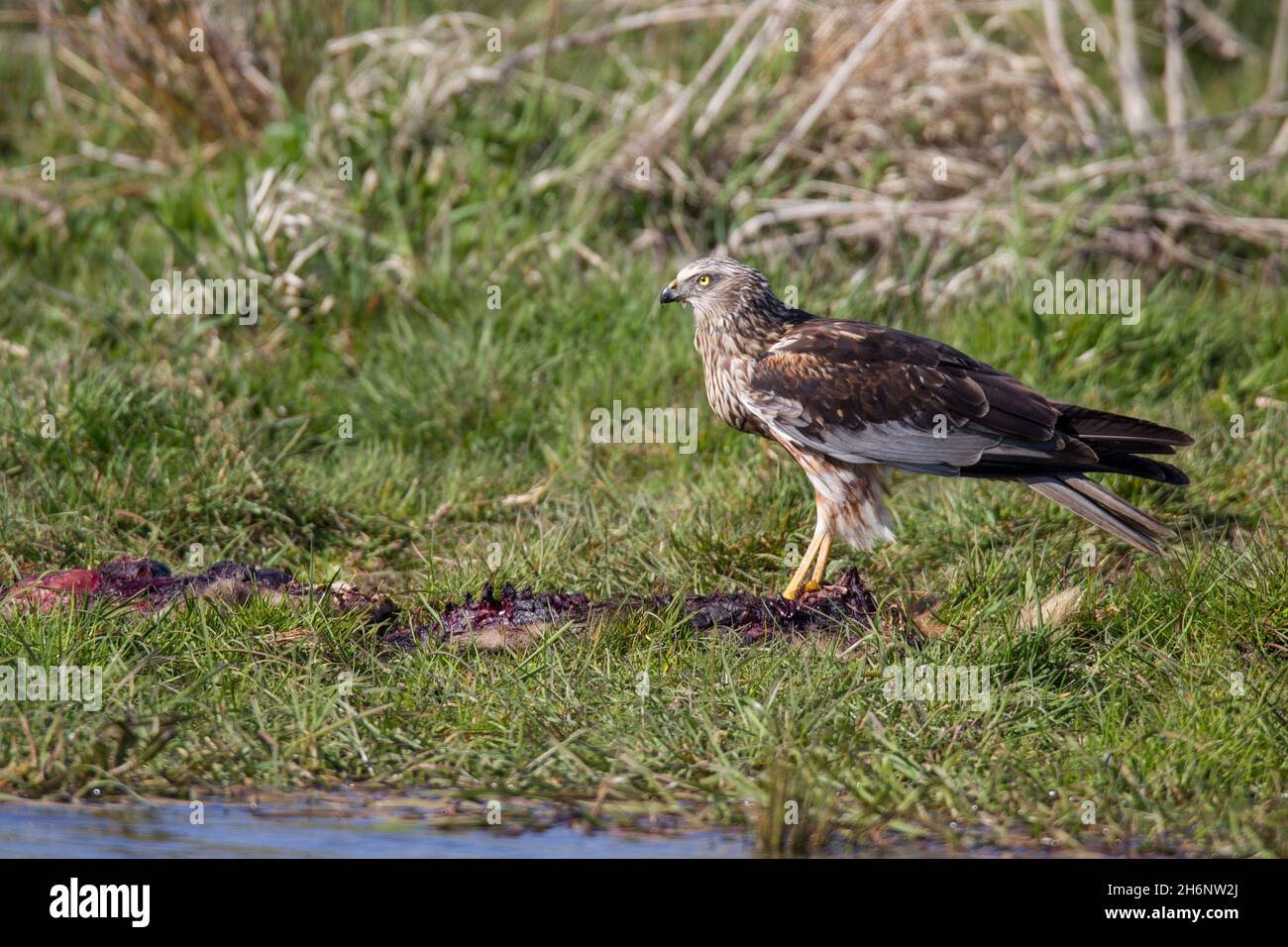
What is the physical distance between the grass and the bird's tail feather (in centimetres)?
14

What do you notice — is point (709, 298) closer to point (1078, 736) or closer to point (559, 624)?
point (559, 624)

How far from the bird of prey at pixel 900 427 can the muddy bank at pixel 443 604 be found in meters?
0.46

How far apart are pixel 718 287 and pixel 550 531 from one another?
1.14m

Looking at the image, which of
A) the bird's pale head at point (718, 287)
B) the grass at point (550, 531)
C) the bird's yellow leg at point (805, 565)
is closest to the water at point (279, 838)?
the grass at point (550, 531)

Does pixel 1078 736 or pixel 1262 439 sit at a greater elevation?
pixel 1262 439

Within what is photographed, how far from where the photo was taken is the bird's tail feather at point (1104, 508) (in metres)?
5.44

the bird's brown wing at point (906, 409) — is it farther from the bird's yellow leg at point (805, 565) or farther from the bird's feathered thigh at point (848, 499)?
the bird's yellow leg at point (805, 565)

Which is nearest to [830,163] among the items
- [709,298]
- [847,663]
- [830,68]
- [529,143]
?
[830,68]

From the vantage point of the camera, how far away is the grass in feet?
14.3

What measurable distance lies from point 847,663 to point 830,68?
506 centimetres

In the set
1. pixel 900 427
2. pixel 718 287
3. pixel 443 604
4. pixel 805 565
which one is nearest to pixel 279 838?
pixel 443 604

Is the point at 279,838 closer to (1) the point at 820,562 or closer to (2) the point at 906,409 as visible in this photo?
(1) the point at 820,562

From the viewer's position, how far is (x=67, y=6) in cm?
1005

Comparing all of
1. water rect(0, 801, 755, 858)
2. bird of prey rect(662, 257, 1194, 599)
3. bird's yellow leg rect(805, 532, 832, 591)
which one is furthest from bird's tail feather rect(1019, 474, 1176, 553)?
water rect(0, 801, 755, 858)
